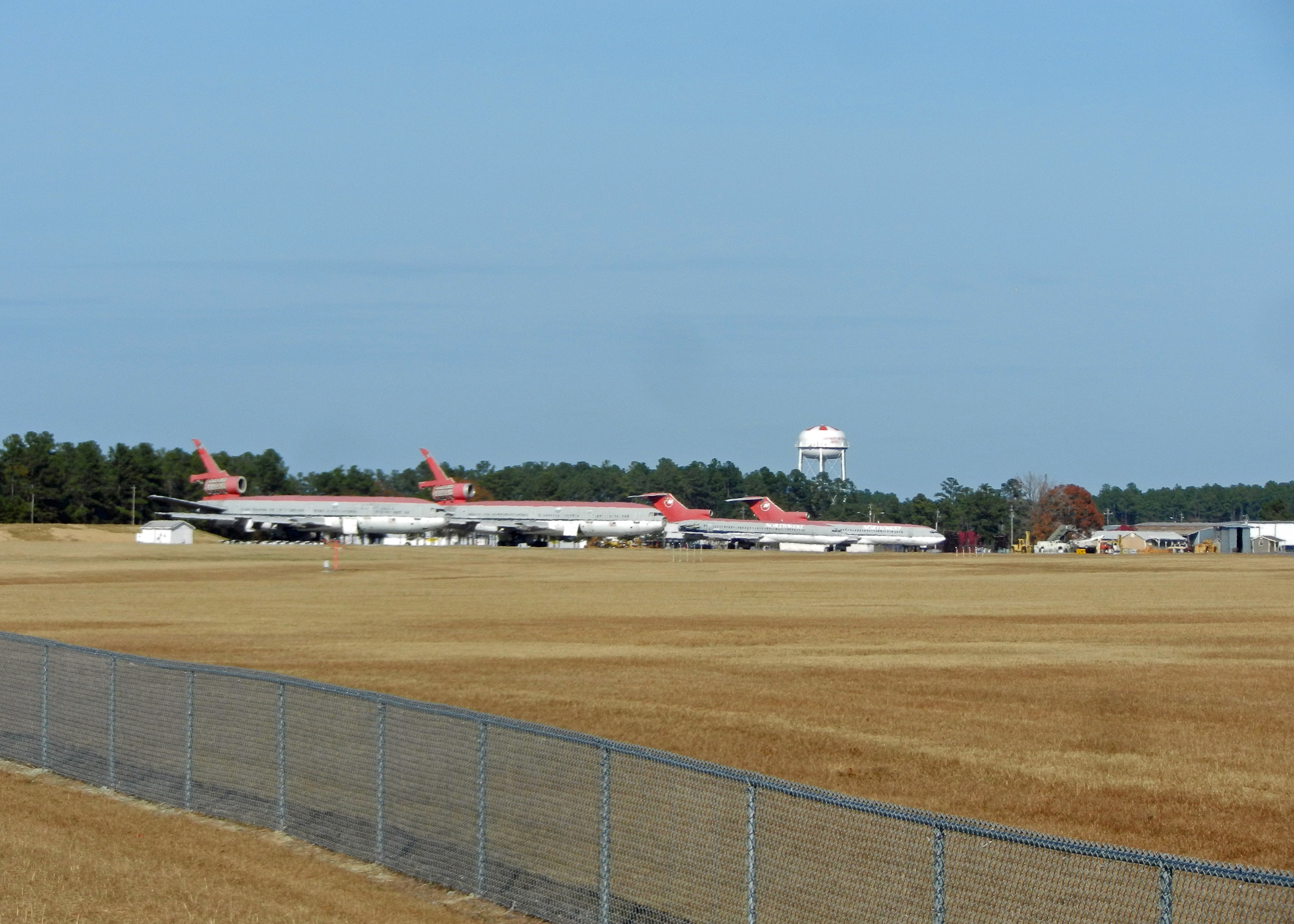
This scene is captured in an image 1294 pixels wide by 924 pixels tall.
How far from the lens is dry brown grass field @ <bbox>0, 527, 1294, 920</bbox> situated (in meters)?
17.5

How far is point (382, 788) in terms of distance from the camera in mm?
13453

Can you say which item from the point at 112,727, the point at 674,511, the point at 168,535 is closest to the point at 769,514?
the point at 674,511

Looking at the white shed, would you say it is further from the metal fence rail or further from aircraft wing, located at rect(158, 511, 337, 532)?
the metal fence rail

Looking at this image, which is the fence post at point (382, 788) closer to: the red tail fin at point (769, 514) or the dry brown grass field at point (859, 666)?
the dry brown grass field at point (859, 666)

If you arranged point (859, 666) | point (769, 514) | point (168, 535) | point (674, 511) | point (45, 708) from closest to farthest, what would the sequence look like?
point (45, 708), point (859, 666), point (168, 535), point (674, 511), point (769, 514)

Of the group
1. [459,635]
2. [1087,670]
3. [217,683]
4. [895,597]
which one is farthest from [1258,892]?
[895,597]

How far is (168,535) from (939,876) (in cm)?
12669

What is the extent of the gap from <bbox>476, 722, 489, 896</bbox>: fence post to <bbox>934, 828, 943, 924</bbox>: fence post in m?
4.98

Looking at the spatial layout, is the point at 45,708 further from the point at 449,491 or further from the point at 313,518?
the point at 449,491

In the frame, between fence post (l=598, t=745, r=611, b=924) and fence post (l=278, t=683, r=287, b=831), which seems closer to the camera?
fence post (l=598, t=745, r=611, b=924)

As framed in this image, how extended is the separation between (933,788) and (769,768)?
2249mm

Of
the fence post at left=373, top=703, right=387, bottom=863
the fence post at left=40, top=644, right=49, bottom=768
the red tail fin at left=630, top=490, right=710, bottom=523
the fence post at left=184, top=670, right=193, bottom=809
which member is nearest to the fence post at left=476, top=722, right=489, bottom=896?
the fence post at left=373, top=703, right=387, bottom=863

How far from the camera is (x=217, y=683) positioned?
15.9 m

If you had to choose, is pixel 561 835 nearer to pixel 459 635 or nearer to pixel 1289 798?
pixel 1289 798
